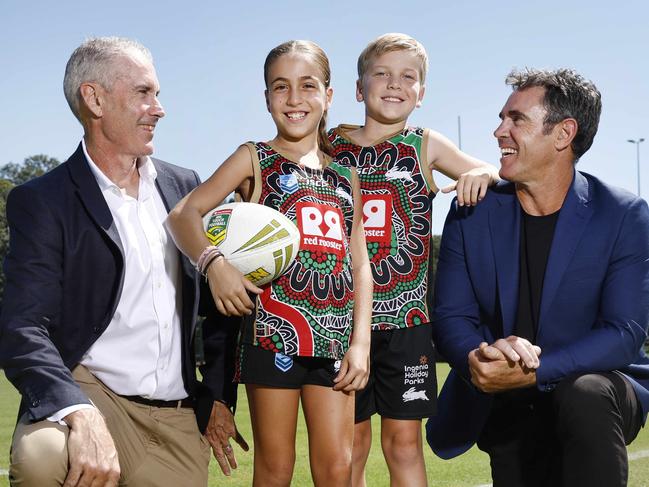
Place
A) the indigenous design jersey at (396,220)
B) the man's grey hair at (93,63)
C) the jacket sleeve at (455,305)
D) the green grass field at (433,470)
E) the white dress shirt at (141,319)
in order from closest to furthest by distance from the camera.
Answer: the white dress shirt at (141,319), the man's grey hair at (93,63), the jacket sleeve at (455,305), the indigenous design jersey at (396,220), the green grass field at (433,470)

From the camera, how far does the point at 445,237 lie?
13.7ft

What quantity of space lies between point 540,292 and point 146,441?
6.25 ft

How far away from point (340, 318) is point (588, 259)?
1.18m

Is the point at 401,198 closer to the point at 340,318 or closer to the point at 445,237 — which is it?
the point at 445,237

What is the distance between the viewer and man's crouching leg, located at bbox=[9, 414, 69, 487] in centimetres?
305

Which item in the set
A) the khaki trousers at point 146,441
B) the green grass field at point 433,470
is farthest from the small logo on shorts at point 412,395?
the green grass field at point 433,470

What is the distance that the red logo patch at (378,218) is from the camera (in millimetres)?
4305

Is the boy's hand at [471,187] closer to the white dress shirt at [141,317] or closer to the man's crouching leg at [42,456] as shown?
the white dress shirt at [141,317]

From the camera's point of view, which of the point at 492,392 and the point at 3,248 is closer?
the point at 492,392

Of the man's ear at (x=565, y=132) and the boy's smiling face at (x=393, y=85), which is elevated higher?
the boy's smiling face at (x=393, y=85)

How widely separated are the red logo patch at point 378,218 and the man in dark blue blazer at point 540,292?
0.31 metres

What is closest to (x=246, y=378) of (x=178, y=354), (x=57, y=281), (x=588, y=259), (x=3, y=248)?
(x=178, y=354)

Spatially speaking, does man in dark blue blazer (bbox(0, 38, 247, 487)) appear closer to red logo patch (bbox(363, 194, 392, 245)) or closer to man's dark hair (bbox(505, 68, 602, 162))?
red logo patch (bbox(363, 194, 392, 245))

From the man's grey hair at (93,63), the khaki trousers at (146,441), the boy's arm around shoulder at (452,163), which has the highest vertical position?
the man's grey hair at (93,63)
